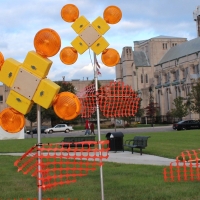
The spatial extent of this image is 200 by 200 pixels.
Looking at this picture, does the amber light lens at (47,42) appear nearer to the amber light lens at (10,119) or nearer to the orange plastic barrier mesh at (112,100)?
the amber light lens at (10,119)

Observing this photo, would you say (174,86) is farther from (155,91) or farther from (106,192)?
(106,192)

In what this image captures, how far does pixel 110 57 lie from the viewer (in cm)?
725

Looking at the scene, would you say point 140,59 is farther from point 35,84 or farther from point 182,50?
point 35,84

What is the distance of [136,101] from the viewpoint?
8430mm

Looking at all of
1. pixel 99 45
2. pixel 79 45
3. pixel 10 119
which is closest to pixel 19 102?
pixel 10 119

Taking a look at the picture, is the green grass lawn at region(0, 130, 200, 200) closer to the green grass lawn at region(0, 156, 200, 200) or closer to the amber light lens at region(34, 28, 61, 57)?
the green grass lawn at region(0, 156, 200, 200)

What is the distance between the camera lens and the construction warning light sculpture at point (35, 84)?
Answer: 5.29 metres

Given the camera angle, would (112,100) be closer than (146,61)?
Yes

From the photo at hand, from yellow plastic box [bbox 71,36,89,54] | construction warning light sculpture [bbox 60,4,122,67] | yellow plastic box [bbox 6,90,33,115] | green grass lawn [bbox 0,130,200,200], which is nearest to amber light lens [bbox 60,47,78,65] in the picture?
construction warning light sculpture [bbox 60,4,122,67]

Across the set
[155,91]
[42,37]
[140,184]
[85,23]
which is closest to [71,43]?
[85,23]

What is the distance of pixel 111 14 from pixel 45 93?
2521 mm

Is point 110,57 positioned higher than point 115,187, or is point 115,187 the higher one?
point 110,57

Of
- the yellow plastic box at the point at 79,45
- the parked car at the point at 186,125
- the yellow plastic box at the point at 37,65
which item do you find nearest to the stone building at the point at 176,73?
the parked car at the point at 186,125

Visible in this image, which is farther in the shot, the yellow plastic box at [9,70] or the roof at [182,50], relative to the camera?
the roof at [182,50]
